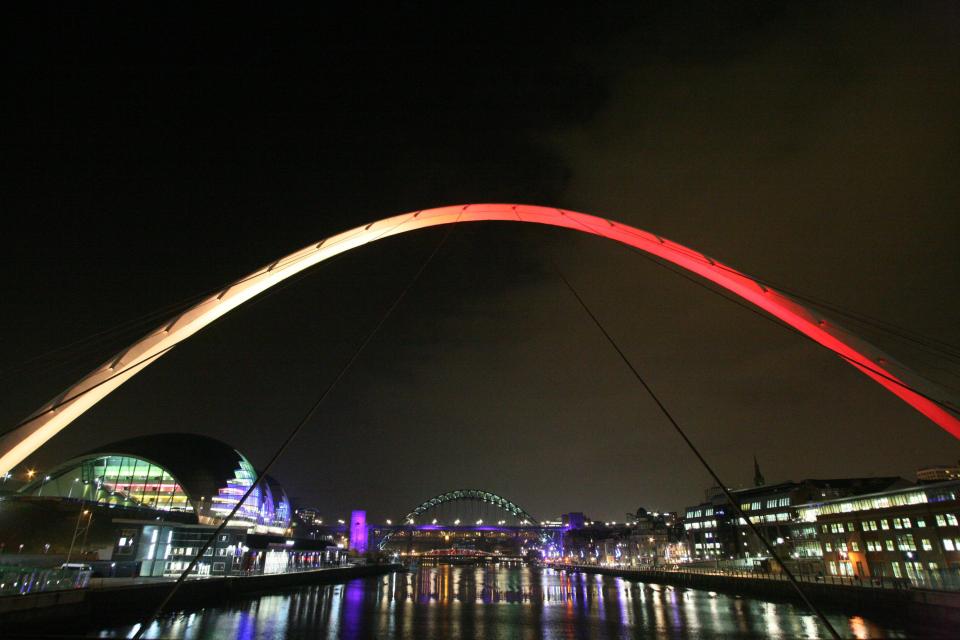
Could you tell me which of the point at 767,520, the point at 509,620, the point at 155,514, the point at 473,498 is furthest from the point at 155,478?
the point at 473,498

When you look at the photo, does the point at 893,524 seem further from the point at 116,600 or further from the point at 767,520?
the point at 116,600

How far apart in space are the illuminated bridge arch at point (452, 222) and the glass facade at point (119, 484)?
59.0m

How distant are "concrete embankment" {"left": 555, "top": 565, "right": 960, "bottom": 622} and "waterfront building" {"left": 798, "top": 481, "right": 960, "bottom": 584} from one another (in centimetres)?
1032

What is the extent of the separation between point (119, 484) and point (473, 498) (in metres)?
146

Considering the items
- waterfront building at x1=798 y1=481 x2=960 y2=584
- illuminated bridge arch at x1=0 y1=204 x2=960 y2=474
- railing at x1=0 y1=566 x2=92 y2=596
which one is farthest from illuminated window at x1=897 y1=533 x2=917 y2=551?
railing at x1=0 y1=566 x2=92 y2=596

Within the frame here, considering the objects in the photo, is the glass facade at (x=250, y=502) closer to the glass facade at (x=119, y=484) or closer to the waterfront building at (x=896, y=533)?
the glass facade at (x=119, y=484)

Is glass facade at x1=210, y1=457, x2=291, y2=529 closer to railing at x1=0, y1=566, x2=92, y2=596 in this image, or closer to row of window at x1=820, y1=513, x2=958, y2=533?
railing at x1=0, y1=566, x2=92, y2=596

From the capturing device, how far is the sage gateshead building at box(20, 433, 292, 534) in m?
59.4

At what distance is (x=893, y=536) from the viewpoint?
1998 inches

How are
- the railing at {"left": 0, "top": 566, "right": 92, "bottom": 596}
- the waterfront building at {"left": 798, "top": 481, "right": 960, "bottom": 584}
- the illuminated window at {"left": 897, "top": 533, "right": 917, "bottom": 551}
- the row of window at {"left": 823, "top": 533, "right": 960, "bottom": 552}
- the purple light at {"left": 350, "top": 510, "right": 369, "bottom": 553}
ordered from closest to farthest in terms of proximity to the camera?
the railing at {"left": 0, "top": 566, "right": 92, "bottom": 596}
the row of window at {"left": 823, "top": 533, "right": 960, "bottom": 552}
the waterfront building at {"left": 798, "top": 481, "right": 960, "bottom": 584}
the illuminated window at {"left": 897, "top": 533, "right": 917, "bottom": 551}
the purple light at {"left": 350, "top": 510, "right": 369, "bottom": 553}

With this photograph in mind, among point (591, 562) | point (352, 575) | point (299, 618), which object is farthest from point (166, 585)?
point (591, 562)

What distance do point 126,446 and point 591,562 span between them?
4204 inches

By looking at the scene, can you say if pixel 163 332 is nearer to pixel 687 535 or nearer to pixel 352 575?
pixel 352 575

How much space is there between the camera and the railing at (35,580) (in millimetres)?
19111
